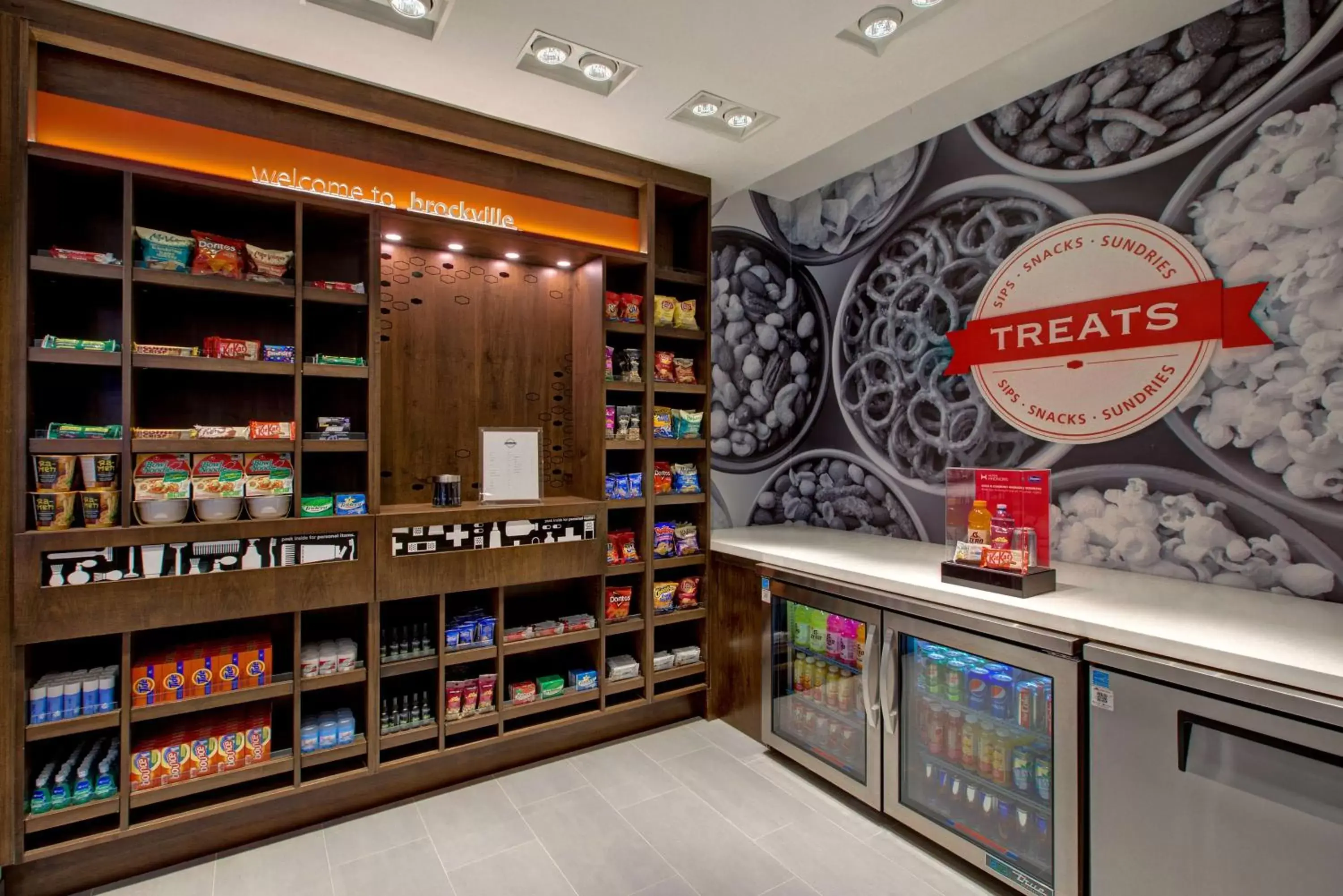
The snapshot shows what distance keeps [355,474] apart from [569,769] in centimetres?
169

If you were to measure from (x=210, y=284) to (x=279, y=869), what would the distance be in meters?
2.16

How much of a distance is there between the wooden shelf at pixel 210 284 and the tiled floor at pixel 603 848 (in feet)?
6.99

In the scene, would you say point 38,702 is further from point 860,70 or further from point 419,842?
point 860,70

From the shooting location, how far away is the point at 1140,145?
2643 mm

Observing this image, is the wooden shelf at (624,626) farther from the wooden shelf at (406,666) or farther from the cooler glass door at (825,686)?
the wooden shelf at (406,666)

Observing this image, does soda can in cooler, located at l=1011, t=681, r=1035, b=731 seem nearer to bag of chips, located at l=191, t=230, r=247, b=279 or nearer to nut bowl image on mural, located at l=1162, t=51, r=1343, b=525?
nut bowl image on mural, located at l=1162, t=51, r=1343, b=525

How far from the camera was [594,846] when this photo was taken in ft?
8.08

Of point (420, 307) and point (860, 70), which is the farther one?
point (420, 307)

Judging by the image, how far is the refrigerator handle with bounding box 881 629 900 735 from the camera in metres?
2.52

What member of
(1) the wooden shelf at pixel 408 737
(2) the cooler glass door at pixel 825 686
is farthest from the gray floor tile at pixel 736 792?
(1) the wooden shelf at pixel 408 737

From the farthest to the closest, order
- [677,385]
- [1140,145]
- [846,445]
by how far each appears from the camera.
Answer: [846,445] < [677,385] < [1140,145]

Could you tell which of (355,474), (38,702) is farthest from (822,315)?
(38,702)

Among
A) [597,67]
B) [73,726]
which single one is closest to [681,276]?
[597,67]

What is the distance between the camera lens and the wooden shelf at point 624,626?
130 inches
